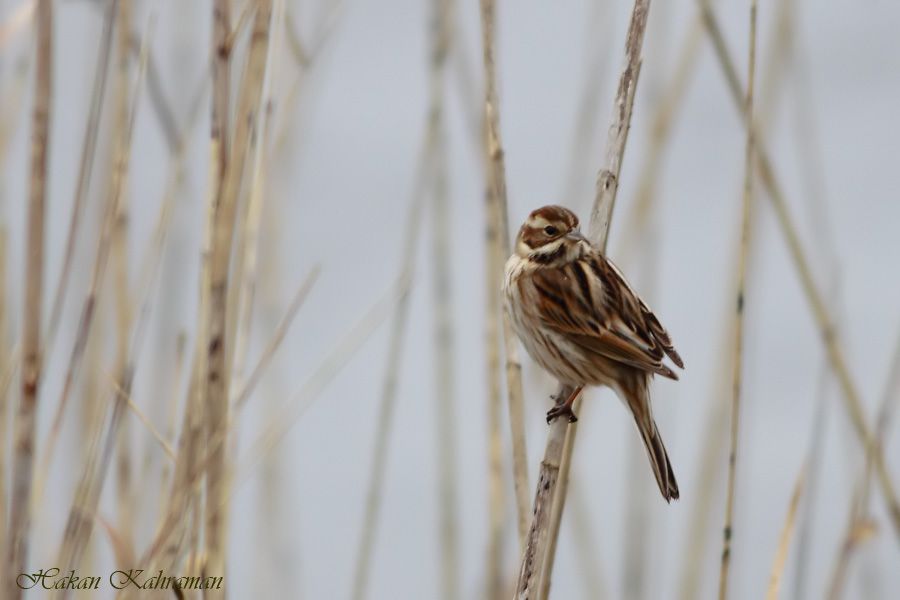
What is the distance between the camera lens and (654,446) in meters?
2.14

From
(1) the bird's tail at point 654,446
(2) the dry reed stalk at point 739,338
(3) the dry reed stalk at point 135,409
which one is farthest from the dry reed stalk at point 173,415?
(2) the dry reed stalk at point 739,338

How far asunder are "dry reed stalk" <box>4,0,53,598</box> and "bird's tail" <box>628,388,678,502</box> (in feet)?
3.44

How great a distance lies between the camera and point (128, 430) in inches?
99.6

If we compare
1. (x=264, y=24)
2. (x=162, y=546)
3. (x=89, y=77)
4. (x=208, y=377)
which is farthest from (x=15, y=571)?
(x=89, y=77)

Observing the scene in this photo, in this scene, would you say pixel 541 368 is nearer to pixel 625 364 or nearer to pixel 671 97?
pixel 625 364

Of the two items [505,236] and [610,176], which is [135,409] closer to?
[505,236]

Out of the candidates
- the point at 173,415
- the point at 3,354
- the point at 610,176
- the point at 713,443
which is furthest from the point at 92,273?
the point at 713,443

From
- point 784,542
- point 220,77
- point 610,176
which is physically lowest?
point 784,542

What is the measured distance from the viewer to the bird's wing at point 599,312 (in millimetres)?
2307

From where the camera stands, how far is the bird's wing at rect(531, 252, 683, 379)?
2307mm

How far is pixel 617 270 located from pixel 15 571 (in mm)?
1284

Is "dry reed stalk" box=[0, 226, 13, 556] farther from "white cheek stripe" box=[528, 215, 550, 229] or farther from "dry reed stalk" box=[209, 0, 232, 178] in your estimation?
"white cheek stripe" box=[528, 215, 550, 229]

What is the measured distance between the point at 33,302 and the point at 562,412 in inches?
38.6

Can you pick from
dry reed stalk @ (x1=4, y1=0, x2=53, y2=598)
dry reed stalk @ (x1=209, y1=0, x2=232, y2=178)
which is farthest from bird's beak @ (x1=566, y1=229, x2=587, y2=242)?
dry reed stalk @ (x1=4, y1=0, x2=53, y2=598)
